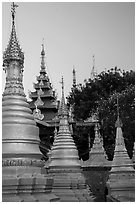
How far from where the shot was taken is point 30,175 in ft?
18.0

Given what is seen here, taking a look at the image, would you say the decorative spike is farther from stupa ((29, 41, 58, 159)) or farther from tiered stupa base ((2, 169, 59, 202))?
stupa ((29, 41, 58, 159))

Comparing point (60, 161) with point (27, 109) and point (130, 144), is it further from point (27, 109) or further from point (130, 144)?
point (130, 144)

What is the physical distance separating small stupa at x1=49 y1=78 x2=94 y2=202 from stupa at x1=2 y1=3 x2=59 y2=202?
2.86 meters

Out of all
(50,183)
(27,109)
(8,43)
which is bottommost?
(50,183)

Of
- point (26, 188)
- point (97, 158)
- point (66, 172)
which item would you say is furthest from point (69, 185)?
point (97, 158)

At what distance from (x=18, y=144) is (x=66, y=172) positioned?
11.8 feet

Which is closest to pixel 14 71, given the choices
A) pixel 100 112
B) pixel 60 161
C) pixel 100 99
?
pixel 60 161

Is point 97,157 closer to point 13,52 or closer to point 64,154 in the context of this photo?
point 64,154

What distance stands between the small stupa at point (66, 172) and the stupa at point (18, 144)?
2.86 metres

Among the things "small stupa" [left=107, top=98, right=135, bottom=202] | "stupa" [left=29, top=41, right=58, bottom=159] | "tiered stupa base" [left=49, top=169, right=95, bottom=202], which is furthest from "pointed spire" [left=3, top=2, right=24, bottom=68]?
"stupa" [left=29, top=41, right=58, bottom=159]

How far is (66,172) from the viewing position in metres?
9.05

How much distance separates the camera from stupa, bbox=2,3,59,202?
528 cm

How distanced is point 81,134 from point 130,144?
4263 millimetres

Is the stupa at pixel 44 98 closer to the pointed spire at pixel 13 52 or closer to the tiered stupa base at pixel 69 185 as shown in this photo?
the tiered stupa base at pixel 69 185
